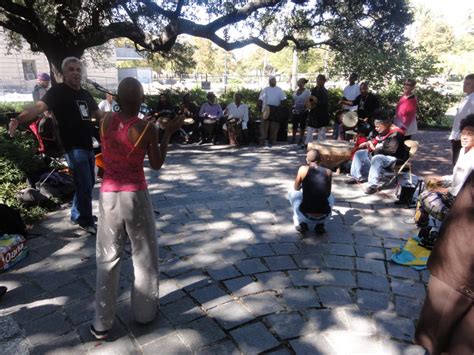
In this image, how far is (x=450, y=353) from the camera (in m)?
1.99

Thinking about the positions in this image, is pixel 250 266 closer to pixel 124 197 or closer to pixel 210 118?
pixel 124 197

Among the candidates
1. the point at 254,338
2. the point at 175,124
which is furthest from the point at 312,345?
the point at 175,124

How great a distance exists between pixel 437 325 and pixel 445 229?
528 millimetres

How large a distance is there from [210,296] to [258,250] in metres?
1.01

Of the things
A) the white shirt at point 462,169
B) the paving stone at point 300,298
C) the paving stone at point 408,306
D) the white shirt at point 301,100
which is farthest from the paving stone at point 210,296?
the white shirt at point 301,100

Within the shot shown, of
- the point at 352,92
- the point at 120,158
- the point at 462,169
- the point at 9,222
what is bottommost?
the point at 9,222

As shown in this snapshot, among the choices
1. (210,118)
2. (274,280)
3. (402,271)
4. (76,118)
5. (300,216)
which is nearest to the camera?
(274,280)

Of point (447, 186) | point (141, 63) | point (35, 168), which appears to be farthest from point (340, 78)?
point (141, 63)

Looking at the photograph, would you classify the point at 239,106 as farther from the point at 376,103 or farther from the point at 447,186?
the point at 447,186

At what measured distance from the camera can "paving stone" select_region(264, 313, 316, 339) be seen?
2.77 metres

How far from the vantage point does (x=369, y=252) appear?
4102 millimetres

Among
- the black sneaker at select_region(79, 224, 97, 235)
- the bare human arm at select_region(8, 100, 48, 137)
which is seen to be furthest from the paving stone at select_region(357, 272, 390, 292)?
the bare human arm at select_region(8, 100, 48, 137)

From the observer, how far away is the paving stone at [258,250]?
3.98m

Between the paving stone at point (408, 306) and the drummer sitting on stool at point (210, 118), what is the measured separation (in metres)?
7.42
